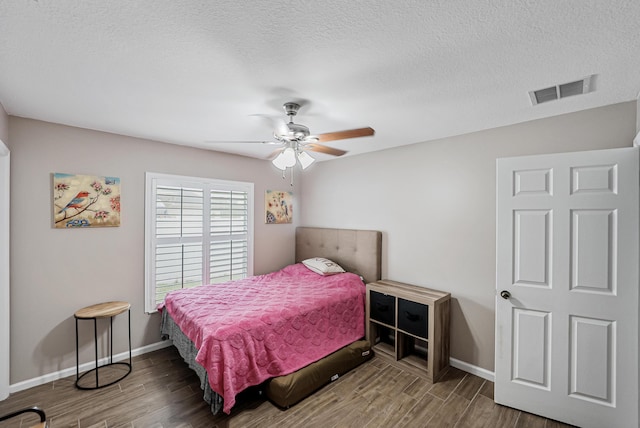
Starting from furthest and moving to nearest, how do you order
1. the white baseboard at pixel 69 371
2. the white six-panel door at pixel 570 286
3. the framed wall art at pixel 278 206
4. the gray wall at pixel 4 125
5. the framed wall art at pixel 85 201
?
the framed wall art at pixel 278 206
the framed wall art at pixel 85 201
the white baseboard at pixel 69 371
the gray wall at pixel 4 125
the white six-panel door at pixel 570 286

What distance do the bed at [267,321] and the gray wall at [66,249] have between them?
0.61 meters

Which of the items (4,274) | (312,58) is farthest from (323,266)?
(4,274)

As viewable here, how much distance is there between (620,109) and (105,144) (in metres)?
4.55

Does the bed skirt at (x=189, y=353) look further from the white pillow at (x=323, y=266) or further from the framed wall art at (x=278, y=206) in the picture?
the framed wall art at (x=278, y=206)

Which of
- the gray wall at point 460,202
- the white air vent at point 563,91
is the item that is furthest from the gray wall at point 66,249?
the white air vent at point 563,91

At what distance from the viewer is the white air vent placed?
180 cm

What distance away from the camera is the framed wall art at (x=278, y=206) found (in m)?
4.29

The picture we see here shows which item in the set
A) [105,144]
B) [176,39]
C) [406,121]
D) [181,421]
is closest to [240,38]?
[176,39]

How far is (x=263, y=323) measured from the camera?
2.34 meters

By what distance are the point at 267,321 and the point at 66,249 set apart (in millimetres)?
2100

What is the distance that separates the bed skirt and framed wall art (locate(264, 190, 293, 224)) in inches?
73.5

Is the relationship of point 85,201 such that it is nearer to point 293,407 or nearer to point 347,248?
point 293,407

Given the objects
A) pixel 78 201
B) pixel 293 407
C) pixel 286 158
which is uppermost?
pixel 286 158

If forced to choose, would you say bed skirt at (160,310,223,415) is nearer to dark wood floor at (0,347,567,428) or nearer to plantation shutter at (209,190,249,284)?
dark wood floor at (0,347,567,428)
